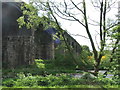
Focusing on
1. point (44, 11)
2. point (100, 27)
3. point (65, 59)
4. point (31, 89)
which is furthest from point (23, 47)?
point (31, 89)

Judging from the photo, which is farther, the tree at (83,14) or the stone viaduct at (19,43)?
the stone viaduct at (19,43)

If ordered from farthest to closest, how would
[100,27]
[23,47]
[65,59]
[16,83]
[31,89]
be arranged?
[23,47] < [65,59] < [100,27] < [16,83] < [31,89]

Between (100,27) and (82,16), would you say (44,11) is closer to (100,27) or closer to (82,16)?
(82,16)

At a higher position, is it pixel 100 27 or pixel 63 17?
pixel 63 17

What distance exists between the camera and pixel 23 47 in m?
13.6

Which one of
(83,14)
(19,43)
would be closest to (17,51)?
(19,43)

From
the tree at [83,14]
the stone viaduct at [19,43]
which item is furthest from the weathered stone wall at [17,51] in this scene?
the tree at [83,14]

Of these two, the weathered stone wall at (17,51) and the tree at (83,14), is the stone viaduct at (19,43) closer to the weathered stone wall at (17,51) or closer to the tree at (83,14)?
the weathered stone wall at (17,51)

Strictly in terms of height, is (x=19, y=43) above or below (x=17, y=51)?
above

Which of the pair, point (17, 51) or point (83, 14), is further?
point (17, 51)

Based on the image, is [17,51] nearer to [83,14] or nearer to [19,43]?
[19,43]

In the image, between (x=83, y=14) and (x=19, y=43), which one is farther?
(x=19, y=43)

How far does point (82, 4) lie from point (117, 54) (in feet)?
8.59

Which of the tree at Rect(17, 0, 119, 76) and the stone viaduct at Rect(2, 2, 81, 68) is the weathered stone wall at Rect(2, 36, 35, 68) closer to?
the stone viaduct at Rect(2, 2, 81, 68)
